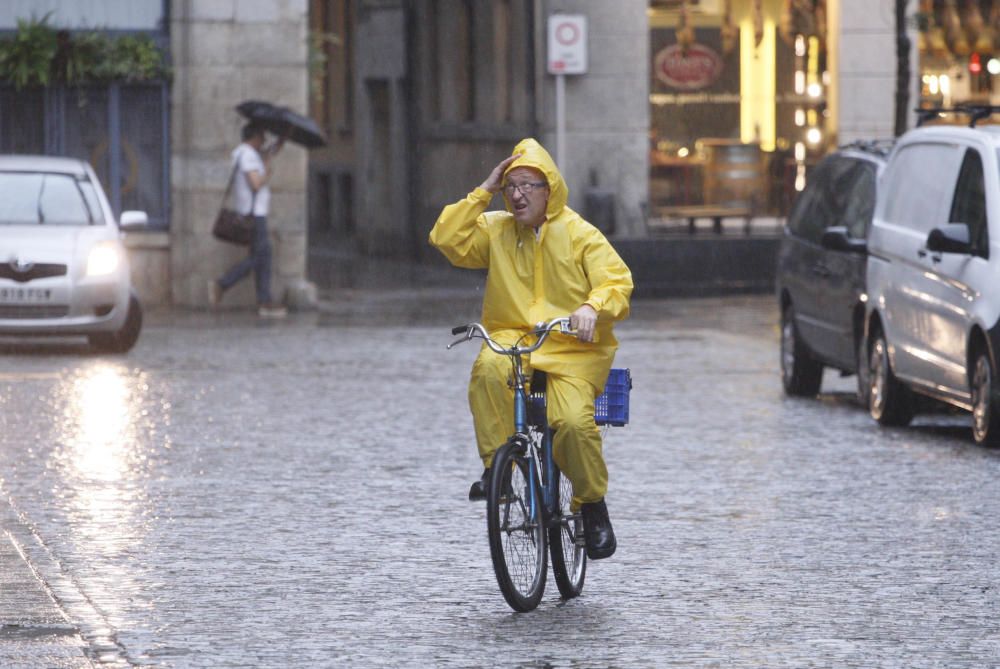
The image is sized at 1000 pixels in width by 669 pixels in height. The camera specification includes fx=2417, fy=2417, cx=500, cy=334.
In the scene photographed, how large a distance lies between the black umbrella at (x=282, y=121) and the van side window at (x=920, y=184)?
9.50m

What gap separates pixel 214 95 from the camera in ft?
80.5

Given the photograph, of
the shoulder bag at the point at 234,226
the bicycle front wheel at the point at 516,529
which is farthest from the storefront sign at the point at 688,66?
the bicycle front wheel at the point at 516,529

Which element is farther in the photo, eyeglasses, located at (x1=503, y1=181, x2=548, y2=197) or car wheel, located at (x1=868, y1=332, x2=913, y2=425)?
car wheel, located at (x1=868, y1=332, x2=913, y2=425)

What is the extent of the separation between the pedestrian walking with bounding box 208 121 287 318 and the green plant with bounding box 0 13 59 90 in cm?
216

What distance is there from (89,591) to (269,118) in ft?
50.1

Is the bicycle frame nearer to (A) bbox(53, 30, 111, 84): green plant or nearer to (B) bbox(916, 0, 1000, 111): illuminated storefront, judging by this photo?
(A) bbox(53, 30, 111, 84): green plant

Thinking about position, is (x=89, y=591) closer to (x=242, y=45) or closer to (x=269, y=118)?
(x=269, y=118)

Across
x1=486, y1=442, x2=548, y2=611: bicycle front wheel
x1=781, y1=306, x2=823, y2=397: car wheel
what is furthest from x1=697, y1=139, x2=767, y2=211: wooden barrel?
x1=486, y1=442, x2=548, y2=611: bicycle front wheel

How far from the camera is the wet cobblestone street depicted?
7.44 metres

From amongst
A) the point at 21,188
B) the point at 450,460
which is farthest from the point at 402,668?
the point at 21,188

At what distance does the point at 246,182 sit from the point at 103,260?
487 centimetres

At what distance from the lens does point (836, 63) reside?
28391 mm

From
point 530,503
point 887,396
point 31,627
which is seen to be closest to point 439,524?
point 530,503

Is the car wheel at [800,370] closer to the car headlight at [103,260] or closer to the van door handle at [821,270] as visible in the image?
the van door handle at [821,270]
